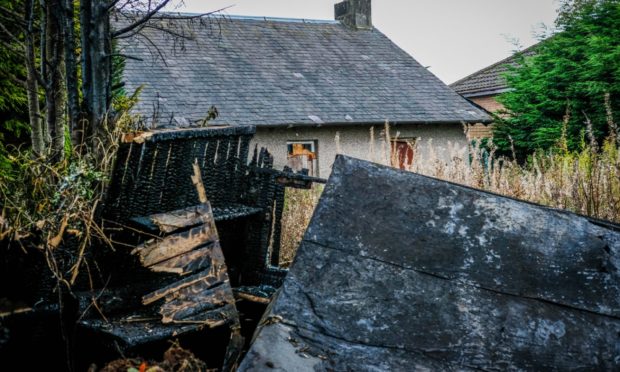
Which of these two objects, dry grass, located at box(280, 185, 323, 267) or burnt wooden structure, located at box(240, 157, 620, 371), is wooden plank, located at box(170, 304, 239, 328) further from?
dry grass, located at box(280, 185, 323, 267)

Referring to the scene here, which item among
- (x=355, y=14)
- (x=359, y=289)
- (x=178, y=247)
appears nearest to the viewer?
(x=359, y=289)

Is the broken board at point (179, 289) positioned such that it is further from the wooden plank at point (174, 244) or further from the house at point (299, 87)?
the house at point (299, 87)

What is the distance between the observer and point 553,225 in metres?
2.85

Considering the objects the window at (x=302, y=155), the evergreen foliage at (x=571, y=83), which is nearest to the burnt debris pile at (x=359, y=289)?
the evergreen foliage at (x=571, y=83)

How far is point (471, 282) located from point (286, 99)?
15.4 m

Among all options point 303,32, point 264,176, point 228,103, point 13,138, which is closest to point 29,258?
point 264,176

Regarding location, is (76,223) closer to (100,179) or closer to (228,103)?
(100,179)

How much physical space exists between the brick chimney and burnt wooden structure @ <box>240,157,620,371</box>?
20883mm

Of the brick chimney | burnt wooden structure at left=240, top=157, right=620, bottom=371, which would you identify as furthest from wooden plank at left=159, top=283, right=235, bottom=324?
the brick chimney

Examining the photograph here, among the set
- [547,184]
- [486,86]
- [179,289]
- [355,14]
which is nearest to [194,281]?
[179,289]

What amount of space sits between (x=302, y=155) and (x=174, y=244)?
1387cm

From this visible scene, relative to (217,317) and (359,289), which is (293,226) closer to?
(217,317)

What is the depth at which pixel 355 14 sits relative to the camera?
910 inches

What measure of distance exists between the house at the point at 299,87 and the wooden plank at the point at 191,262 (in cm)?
1126
